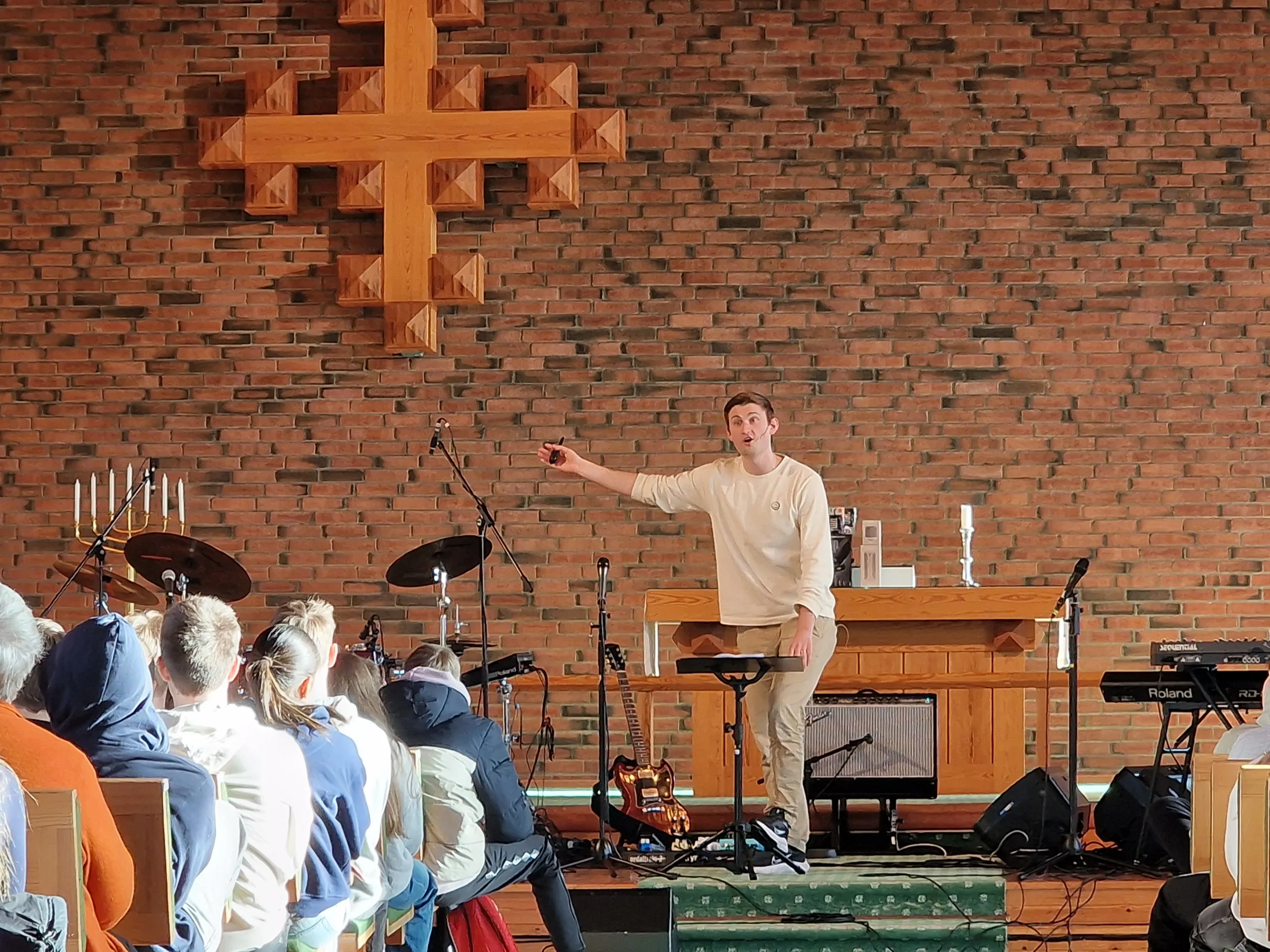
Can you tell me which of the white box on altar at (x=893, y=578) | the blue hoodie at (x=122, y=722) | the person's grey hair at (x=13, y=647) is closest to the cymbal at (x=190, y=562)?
the white box on altar at (x=893, y=578)

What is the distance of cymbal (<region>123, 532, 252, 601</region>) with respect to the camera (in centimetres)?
628

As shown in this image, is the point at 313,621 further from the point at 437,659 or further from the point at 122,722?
the point at 122,722

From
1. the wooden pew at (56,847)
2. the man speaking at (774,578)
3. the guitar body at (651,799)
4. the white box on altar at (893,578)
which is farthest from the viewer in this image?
the white box on altar at (893,578)

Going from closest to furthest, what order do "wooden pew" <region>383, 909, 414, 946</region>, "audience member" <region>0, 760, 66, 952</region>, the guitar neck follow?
"audience member" <region>0, 760, 66, 952</region>, "wooden pew" <region>383, 909, 414, 946</region>, the guitar neck

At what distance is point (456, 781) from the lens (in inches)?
175

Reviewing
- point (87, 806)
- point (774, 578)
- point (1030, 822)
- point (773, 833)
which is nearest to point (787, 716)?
point (773, 833)

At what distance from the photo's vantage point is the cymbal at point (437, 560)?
21.4 feet

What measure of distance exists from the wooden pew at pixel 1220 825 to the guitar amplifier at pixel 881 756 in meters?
2.74

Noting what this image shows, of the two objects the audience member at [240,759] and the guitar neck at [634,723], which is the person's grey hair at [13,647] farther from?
the guitar neck at [634,723]

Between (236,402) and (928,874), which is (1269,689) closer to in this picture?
(928,874)

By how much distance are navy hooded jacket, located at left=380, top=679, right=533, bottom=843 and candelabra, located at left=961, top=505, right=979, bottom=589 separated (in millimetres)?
3452

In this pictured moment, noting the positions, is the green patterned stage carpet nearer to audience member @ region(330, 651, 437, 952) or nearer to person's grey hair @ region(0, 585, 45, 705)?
audience member @ region(330, 651, 437, 952)

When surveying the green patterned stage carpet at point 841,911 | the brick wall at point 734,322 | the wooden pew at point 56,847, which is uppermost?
the brick wall at point 734,322

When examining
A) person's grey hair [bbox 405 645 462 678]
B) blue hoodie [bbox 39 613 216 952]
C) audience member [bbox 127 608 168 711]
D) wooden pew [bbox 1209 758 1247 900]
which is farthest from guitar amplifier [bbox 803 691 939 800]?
blue hoodie [bbox 39 613 216 952]
